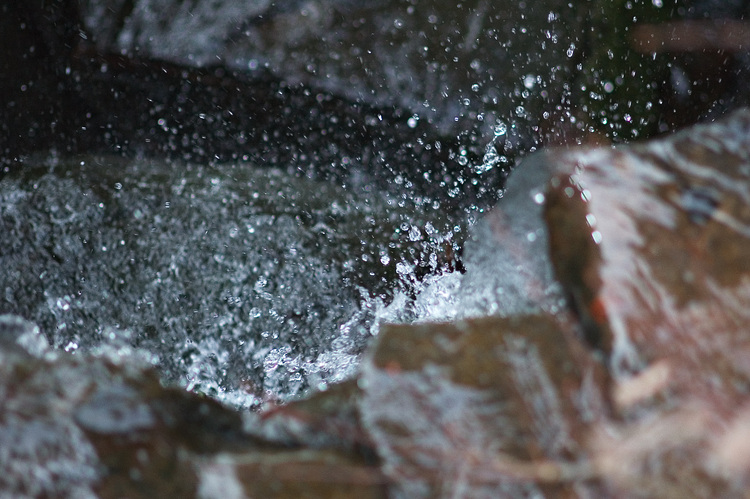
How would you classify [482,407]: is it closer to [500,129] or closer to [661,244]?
[661,244]

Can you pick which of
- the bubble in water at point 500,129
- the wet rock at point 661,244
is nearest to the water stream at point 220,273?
the bubble in water at point 500,129

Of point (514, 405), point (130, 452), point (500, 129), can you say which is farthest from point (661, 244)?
point (500, 129)

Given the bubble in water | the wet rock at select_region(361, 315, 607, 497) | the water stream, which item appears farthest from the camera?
the bubble in water

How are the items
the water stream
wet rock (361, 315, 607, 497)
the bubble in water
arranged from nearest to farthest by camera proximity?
1. wet rock (361, 315, 607, 497)
2. the water stream
3. the bubble in water

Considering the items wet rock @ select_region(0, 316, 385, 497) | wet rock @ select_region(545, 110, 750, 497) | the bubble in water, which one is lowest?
wet rock @ select_region(0, 316, 385, 497)

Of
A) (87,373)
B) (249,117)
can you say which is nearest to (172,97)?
(249,117)

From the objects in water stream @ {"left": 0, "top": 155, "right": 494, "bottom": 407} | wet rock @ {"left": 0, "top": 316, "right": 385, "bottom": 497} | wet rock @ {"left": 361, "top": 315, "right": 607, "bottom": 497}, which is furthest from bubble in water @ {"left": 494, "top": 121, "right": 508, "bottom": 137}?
wet rock @ {"left": 0, "top": 316, "right": 385, "bottom": 497}

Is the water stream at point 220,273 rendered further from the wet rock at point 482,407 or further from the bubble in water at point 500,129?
the wet rock at point 482,407

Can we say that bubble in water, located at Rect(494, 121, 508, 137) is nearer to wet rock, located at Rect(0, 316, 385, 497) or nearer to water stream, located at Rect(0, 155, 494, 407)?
water stream, located at Rect(0, 155, 494, 407)
